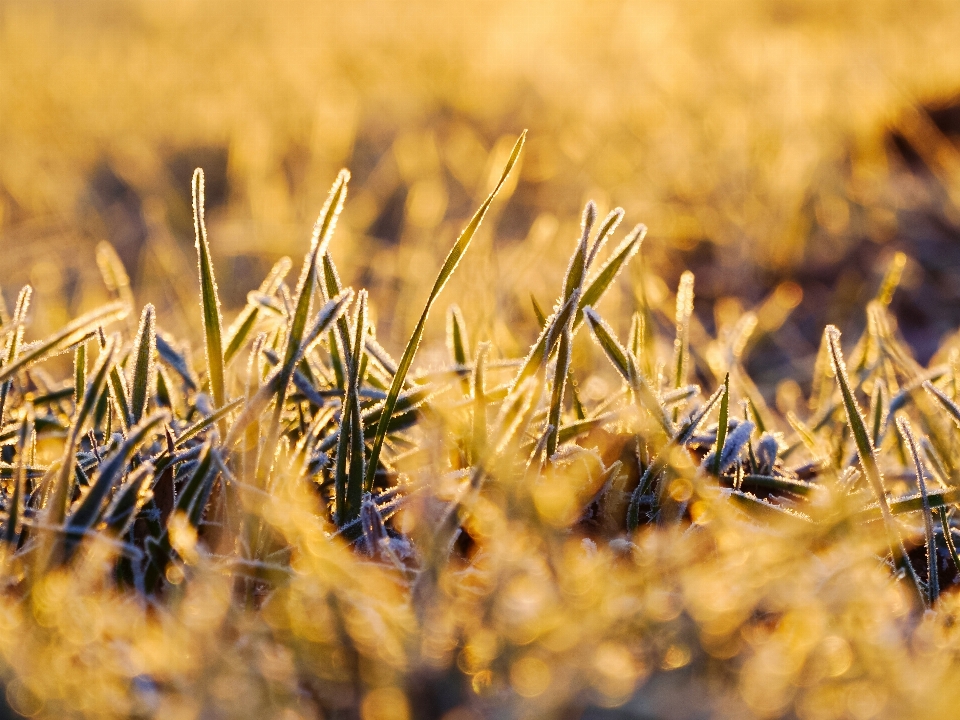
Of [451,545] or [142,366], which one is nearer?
[451,545]

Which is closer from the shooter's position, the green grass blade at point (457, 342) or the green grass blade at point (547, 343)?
the green grass blade at point (547, 343)

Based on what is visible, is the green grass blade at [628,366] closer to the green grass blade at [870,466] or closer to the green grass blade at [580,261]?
the green grass blade at [580,261]

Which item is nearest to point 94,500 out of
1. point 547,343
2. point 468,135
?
point 547,343

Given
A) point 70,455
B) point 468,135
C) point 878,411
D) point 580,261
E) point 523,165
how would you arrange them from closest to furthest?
point 70,455 < point 580,261 < point 878,411 < point 523,165 < point 468,135

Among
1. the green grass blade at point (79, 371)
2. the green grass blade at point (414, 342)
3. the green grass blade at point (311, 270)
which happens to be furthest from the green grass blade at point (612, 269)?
the green grass blade at point (79, 371)

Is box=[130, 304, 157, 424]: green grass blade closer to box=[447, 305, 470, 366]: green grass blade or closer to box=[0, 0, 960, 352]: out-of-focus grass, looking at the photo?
box=[447, 305, 470, 366]: green grass blade

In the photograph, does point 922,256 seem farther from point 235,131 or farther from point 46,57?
point 46,57

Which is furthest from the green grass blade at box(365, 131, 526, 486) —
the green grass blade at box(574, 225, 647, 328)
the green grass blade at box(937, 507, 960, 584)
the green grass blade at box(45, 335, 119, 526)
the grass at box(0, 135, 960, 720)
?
the green grass blade at box(937, 507, 960, 584)

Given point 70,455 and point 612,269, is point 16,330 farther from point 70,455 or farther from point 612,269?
point 612,269

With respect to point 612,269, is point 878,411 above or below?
below
